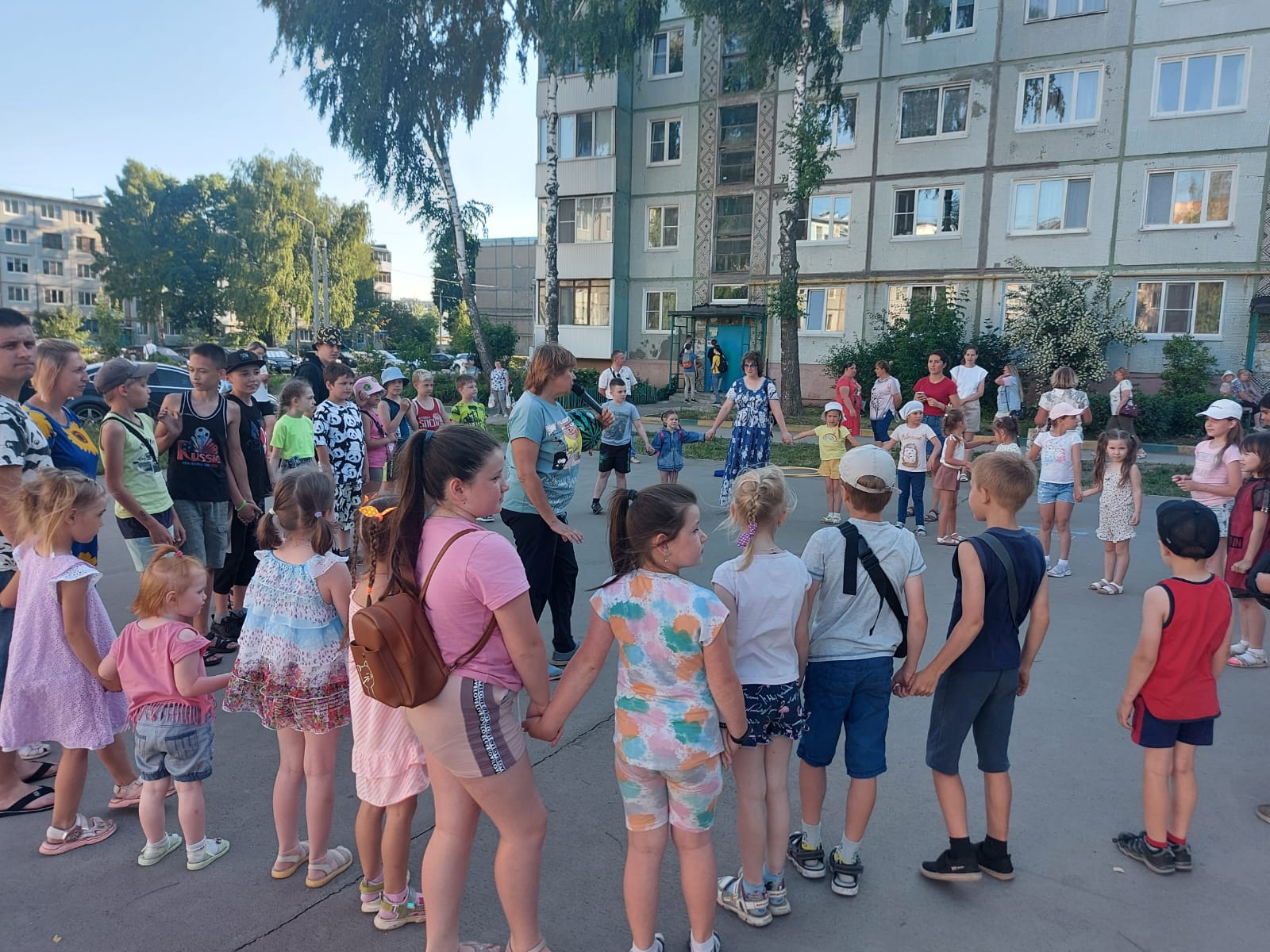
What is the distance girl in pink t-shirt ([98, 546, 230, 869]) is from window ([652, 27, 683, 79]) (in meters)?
29.8

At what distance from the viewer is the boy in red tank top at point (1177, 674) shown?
3.07 metres

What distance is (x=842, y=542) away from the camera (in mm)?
3000

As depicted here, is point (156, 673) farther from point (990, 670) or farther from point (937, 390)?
point (937, 390)

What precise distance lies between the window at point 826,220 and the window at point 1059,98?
5.35 metres

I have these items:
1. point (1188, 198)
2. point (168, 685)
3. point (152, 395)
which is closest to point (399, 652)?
point (168, 685)

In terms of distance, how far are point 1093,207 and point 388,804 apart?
25.4 m

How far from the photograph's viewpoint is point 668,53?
28969 mm

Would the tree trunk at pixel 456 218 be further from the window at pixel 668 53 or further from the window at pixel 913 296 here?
the window at pixel 913 296

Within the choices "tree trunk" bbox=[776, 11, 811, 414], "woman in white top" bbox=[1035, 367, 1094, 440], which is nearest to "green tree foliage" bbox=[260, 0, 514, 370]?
"tree trunk" bbox=[776, 11, 811, 414]

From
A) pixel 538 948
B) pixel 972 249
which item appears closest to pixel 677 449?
pixel 538 948

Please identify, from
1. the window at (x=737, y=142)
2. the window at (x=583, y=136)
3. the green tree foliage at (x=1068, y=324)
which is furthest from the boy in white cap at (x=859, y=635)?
the window at (x=583, y=136)

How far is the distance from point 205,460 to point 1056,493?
6.90 meters

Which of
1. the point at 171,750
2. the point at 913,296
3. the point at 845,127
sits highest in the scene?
the point at 845,127

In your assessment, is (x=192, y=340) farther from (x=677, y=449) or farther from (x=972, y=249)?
(x=677, y=449)
